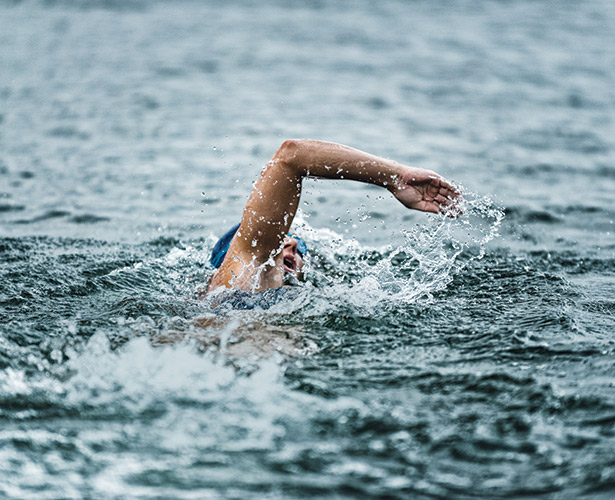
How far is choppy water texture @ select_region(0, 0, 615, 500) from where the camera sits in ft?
12.0

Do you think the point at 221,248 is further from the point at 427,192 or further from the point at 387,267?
the point at 427,192

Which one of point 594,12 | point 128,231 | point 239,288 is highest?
point 594,12

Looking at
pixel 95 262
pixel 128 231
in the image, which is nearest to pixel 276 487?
pixel 95 262

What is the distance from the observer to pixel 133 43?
18406 millimetres

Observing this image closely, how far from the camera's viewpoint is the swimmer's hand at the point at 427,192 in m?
5.11

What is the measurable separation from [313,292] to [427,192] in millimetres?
1113

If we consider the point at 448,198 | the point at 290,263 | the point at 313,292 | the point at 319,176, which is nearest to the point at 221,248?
the point at 290,263

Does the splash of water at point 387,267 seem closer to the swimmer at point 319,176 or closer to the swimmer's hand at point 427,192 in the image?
the swimmer's hand at point 427,192

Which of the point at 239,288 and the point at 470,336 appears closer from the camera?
the point at 470,336

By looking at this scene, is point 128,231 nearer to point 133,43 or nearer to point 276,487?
point 276,487

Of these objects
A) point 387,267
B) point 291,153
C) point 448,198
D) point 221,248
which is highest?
point 291,153

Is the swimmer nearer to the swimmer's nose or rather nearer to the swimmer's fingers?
the swimmer's fingers

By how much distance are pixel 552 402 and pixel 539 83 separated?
12770 millimetres

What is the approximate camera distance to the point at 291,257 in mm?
5980
